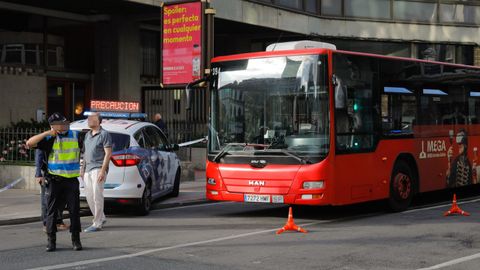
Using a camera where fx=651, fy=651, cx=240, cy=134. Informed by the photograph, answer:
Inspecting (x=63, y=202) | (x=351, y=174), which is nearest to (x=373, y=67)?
(x=351, y=174)

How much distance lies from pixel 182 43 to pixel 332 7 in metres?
9.50

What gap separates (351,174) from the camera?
11086 mm

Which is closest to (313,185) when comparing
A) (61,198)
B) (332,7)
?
(61,198)

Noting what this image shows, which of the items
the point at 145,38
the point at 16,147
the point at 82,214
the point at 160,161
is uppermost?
the point at 145,38

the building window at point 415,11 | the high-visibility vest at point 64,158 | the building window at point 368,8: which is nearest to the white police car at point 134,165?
the high-visibility vest at point 64,158

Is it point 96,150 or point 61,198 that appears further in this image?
point 96,150

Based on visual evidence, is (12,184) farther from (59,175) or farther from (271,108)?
(59,175)

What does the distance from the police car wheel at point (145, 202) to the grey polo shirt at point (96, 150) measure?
194 cm

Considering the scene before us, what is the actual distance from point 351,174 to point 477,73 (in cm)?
564

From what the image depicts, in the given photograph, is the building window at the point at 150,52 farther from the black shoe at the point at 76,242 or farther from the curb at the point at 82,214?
the black shoe at the point at 76,242

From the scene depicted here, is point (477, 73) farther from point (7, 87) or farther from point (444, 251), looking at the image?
point (7, 87)

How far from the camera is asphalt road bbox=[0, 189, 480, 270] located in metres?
7.65

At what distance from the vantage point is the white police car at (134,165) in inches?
452

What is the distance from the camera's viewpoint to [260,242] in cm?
905
